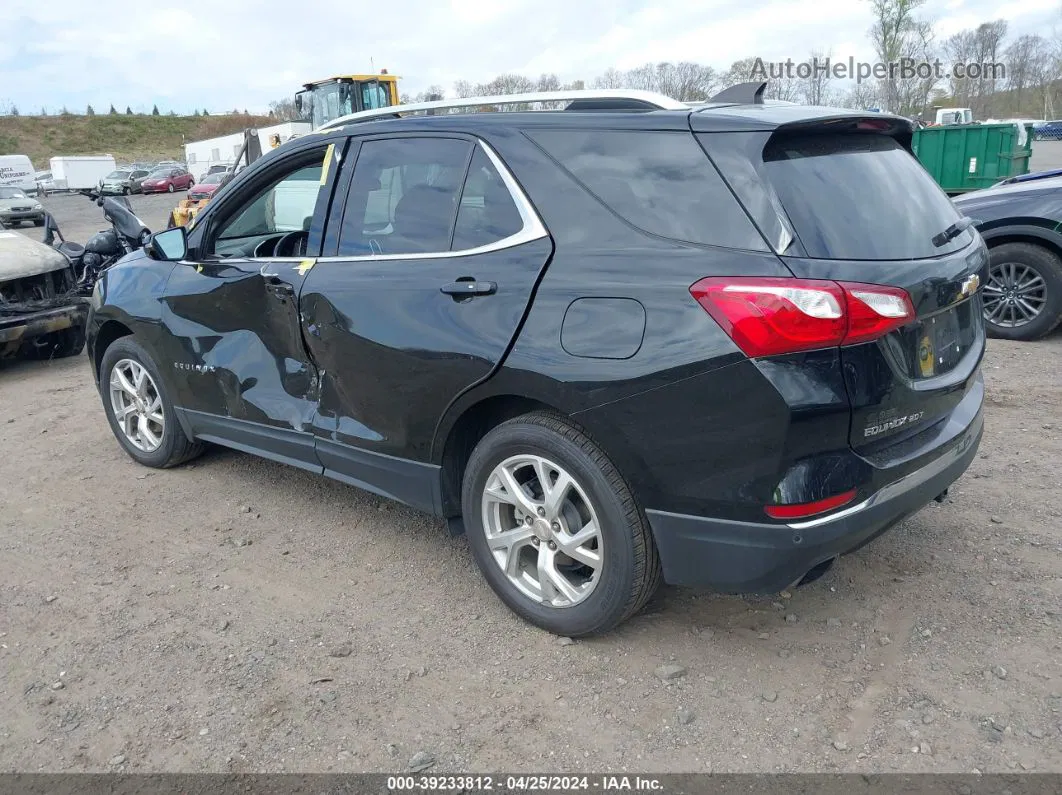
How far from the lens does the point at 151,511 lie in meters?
4.46

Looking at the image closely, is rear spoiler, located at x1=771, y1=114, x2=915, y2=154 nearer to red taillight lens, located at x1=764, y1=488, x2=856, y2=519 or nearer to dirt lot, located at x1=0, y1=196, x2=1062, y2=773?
red taillight lens, located at x1=764, y1=488, x2=856, y2=519

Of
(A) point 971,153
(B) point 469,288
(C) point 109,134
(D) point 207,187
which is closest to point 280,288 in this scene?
(B) point 469,288

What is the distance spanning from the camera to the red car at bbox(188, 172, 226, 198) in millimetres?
23938

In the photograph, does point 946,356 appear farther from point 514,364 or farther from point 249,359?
point 249,359

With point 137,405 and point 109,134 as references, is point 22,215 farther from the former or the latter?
point 109,134

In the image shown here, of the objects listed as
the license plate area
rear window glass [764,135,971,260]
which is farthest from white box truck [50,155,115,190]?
the license plate area

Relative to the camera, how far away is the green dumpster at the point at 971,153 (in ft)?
54.0

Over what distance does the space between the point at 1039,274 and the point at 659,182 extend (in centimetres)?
541

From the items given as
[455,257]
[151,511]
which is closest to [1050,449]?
[455,257]

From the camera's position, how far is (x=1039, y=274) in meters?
6.81

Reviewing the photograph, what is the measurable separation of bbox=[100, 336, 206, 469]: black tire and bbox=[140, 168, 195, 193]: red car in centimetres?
4432

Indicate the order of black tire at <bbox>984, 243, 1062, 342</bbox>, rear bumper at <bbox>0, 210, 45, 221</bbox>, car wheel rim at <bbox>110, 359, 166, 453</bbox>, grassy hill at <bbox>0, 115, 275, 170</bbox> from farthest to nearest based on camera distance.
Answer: grassy hill at <bbox>0, 115, 275, 170</bbox> → rear bumper at <bbox>0, 210, 45, 221</bbox> → black tire at <bbox>984, 243, 1062, 342</bbox> → car wheel rim at <bbox>110, 359, 166, 453</bbox>

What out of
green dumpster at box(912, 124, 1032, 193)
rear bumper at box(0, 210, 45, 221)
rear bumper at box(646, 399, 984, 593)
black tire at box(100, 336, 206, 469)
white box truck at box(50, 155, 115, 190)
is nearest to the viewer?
rear bumper at box(646, 399, 984, 593)

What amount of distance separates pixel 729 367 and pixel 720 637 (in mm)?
1163
